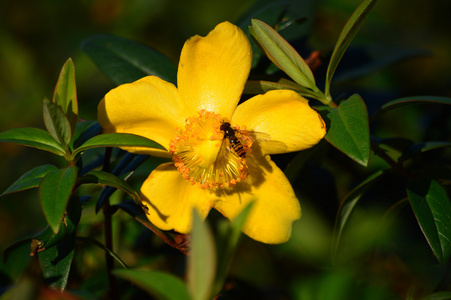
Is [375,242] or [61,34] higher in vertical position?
[375,242]

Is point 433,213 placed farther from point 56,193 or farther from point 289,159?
point 56,193

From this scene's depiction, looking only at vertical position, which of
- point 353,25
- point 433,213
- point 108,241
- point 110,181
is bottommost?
point 108,241

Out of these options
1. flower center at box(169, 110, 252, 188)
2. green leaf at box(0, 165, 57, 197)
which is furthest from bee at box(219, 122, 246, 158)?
green leaf at box(0, 165, 57, 197)

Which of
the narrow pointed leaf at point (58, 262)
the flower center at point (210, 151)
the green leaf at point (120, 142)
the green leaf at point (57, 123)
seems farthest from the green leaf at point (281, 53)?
the narrow pointed leaf at point (58, 262)

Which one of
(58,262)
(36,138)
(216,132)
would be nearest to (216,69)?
(216,132)

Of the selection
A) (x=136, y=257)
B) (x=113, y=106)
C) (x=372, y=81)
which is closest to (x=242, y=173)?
(x=113, y=106)

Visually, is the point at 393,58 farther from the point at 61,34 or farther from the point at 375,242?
the point at 61,34

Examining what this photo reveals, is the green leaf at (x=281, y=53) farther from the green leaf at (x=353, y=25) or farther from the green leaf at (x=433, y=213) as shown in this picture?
the green leaf at (x=433, y=213)
